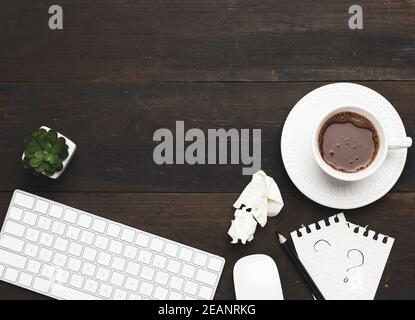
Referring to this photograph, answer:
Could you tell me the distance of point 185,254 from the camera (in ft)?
3.85

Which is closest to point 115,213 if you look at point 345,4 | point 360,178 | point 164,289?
point 164,289

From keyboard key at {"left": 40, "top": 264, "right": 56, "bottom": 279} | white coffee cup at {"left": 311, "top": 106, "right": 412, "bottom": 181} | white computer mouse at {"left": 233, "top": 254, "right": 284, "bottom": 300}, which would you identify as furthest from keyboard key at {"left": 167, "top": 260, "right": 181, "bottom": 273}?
white coffee cup at {"left": 311, "top": 106, "right": 412, "bottom": 181}

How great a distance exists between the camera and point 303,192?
1.15 meters

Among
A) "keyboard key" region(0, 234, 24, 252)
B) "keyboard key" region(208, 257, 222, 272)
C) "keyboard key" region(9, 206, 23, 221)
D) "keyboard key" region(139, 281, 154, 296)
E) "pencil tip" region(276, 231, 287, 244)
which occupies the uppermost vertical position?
"keyboard key" region(9, 206, 23, 221)

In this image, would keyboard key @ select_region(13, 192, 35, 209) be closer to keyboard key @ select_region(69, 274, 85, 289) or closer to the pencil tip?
keyboard key @ select_region(69, 274, 85, 289)

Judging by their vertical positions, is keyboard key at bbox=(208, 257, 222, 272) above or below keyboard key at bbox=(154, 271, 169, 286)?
above

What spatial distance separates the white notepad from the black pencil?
0.01m

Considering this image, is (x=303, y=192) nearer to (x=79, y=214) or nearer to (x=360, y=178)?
(x=360, y=178)

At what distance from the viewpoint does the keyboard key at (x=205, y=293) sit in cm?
116

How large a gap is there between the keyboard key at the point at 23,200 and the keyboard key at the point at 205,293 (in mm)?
349

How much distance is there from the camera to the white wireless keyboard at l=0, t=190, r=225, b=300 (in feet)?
3.83

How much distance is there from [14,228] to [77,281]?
152mm

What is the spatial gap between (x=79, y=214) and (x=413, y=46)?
2.26 feet

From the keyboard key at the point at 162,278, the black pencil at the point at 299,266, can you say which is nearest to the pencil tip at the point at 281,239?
the black pencil at the point at 299,266
